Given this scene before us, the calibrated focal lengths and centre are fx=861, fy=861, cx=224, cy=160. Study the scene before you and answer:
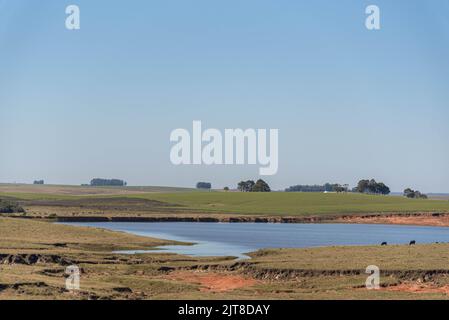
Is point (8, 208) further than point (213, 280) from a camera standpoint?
Yes

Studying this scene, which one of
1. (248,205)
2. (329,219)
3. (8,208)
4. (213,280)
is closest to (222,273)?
(213,280)

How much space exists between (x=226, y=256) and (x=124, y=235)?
59.5 ft

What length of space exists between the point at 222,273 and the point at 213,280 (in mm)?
2734

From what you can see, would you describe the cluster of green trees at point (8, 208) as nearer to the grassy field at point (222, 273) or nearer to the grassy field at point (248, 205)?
the grassy field at point (248, 205)

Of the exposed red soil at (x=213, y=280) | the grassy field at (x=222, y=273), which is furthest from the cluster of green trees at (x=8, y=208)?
the exposed red soil at (x=213, y=280)

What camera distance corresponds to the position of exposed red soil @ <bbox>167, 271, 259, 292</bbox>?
150 feet

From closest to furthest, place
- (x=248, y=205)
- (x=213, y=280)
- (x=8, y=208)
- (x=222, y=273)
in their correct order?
(x=213, y=280)
(x=222, y=273)
(x=8, y=208)
(x=248, y=205)

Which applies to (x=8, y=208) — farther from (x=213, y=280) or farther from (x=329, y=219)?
(x=213, y=280)

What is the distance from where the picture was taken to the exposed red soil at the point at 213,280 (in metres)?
45.7

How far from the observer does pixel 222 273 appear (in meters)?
51.2

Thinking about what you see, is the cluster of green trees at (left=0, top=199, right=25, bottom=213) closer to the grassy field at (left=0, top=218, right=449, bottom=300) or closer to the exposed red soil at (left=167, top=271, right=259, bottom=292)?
the grassy field at (left=0, top=218, right=449, bottom=300)

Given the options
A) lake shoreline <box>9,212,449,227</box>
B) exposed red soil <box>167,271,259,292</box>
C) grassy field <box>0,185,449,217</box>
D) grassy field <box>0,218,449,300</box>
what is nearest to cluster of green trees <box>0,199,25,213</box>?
lake shoreline <box>9,212,449,227</box>

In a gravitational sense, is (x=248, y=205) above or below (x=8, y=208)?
above

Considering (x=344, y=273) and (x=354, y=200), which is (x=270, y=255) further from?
(x=354, y=200)
